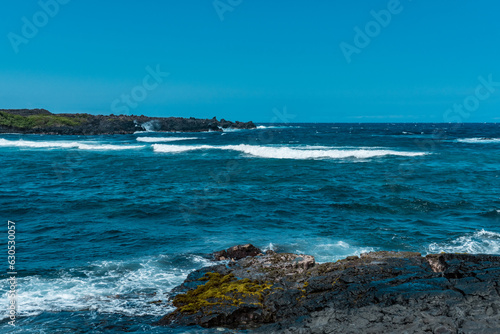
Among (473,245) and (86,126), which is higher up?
(86,126)

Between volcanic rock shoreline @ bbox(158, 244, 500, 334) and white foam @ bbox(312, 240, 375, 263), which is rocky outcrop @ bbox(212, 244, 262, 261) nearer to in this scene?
volcanic rock shoreline @ bbox(158, 244, 500, 334)

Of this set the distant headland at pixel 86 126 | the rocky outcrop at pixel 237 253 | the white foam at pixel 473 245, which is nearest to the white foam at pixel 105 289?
the rocky outcrop at pixel 237 253

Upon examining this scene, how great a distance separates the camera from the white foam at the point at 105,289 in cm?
957

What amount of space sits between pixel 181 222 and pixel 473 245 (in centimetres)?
1137

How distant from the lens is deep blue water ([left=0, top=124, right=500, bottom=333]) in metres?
10.3

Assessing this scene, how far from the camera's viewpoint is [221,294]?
950 cm

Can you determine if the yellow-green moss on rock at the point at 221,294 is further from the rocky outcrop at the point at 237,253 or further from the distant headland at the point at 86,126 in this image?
the distant headland at the point at 86,126

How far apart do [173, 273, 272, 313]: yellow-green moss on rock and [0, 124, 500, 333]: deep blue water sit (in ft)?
2.07

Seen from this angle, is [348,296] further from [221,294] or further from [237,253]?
[237,253]

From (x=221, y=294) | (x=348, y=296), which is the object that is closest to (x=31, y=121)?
(x=221, y=294)

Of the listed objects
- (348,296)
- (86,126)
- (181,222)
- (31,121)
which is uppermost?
(31,121)

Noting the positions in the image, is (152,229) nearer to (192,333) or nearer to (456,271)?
(192,333)

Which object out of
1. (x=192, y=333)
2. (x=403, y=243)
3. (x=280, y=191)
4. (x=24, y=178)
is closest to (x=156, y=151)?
(x=24, y=178)

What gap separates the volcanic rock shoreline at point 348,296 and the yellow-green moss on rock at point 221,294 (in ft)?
0.07
